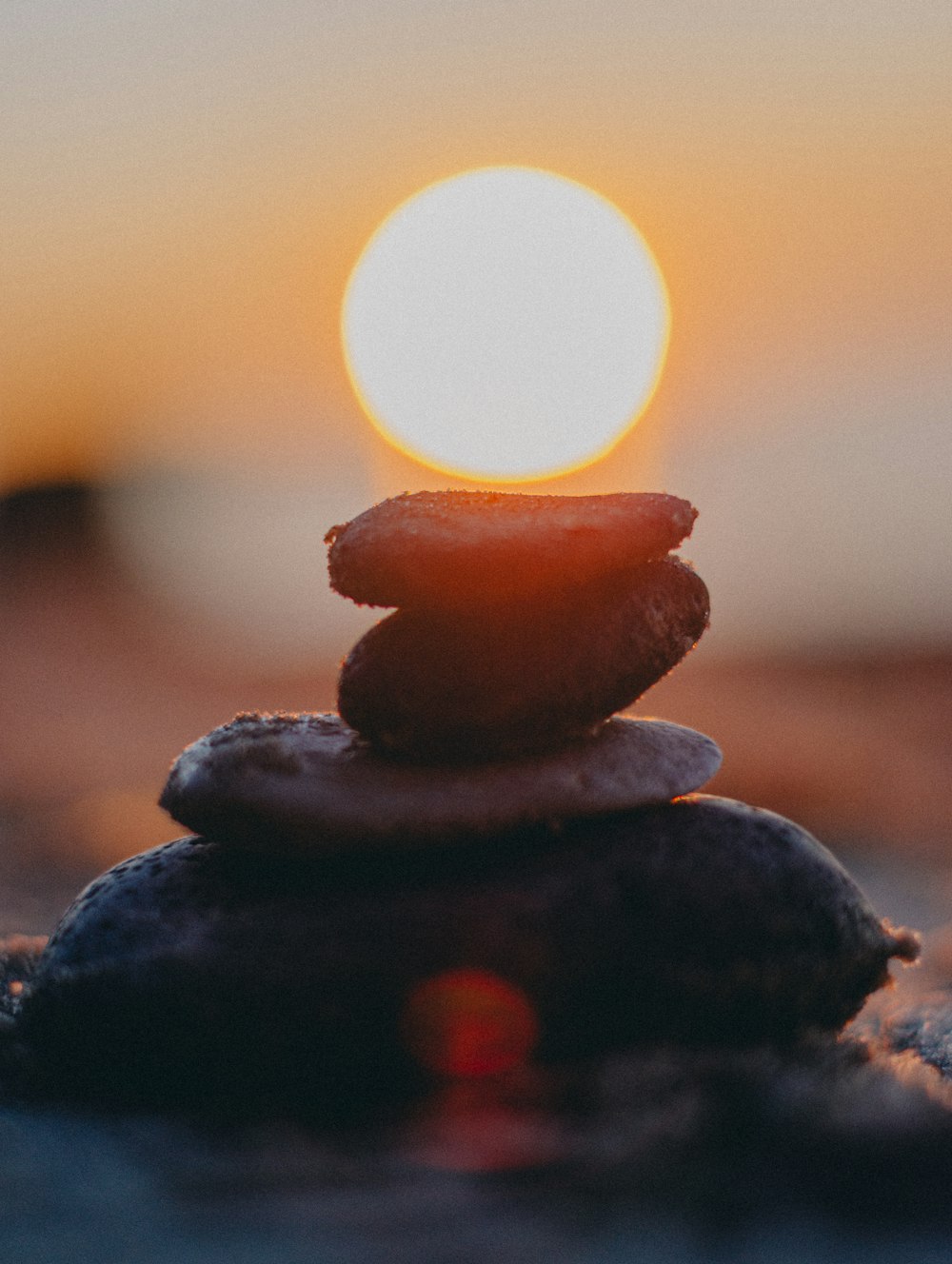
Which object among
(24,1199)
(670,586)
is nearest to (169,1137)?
(24,1199)

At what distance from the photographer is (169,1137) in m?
3.35

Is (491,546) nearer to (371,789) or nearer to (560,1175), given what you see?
(371,789)

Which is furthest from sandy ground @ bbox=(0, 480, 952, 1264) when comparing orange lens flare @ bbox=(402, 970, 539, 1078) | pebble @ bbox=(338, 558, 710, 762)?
pebble @ bbox=(338, 558, 710, 762)

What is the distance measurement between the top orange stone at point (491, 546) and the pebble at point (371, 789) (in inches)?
21.2

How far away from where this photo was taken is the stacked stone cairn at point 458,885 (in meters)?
3.64

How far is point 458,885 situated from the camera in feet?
12.3

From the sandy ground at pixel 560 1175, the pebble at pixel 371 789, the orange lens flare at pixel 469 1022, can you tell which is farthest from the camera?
the pebble at pixel 371 789

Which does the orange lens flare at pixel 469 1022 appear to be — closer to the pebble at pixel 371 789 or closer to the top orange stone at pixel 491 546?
the pebble at pixel 371 789

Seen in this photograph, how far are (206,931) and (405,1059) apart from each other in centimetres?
73

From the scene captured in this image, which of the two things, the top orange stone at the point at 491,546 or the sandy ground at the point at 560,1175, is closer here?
the sandy ground at the point at 560,1175

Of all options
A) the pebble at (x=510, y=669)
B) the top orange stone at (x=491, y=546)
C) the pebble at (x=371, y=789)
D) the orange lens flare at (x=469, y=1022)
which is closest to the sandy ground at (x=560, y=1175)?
the orange lens flare at (x=469, y=1022)

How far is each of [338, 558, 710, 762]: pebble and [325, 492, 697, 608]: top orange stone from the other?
12 cm

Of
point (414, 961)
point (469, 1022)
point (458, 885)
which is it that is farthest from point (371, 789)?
point (469, 1022)

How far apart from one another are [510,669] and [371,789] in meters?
0.58
